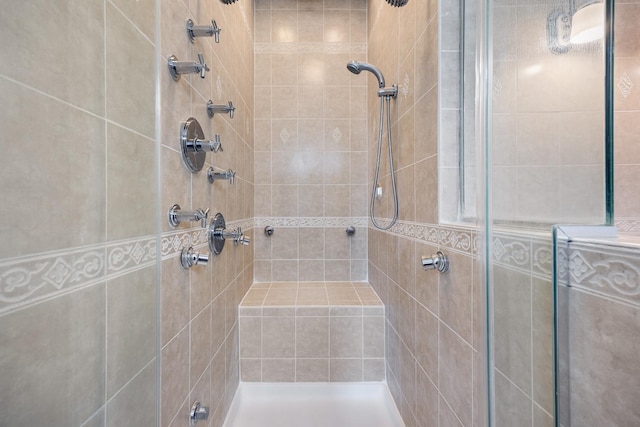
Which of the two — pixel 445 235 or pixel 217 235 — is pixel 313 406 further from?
pixel 445 235

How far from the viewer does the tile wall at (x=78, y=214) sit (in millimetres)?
380

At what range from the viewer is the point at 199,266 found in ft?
3.35

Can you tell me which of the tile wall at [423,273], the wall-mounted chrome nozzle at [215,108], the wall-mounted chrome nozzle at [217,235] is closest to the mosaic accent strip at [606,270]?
the tile wall at [423,273]

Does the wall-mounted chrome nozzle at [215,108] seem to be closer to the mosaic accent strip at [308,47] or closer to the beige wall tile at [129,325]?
the beige wall tile at [129,325]

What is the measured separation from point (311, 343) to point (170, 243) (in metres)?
1.21

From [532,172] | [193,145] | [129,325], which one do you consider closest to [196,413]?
[129,325]

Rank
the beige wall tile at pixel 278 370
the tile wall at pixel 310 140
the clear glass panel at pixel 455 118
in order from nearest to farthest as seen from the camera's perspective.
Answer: the clear glass panel at pixel 455 118 < the beige wall tile at pixel 278 370 < the tile wall at pixel 310 140

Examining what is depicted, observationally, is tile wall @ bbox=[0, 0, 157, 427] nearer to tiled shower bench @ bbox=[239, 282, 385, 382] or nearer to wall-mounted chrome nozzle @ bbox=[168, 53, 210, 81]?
wall-mounted chrome nozzle @ bbox=[168, 53, 210, 81]

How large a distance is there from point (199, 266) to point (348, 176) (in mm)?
1529

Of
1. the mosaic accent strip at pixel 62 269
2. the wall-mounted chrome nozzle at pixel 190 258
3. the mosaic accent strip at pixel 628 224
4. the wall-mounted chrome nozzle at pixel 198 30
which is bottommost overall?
the wall-mounted chrome nozzle at pixel 190 258

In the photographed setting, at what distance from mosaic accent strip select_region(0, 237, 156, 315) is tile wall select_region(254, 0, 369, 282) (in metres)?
1.59

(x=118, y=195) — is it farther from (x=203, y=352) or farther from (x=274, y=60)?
(x=274, y=60)

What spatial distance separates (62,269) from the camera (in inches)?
18.3

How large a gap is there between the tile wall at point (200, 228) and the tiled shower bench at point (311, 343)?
120mm
